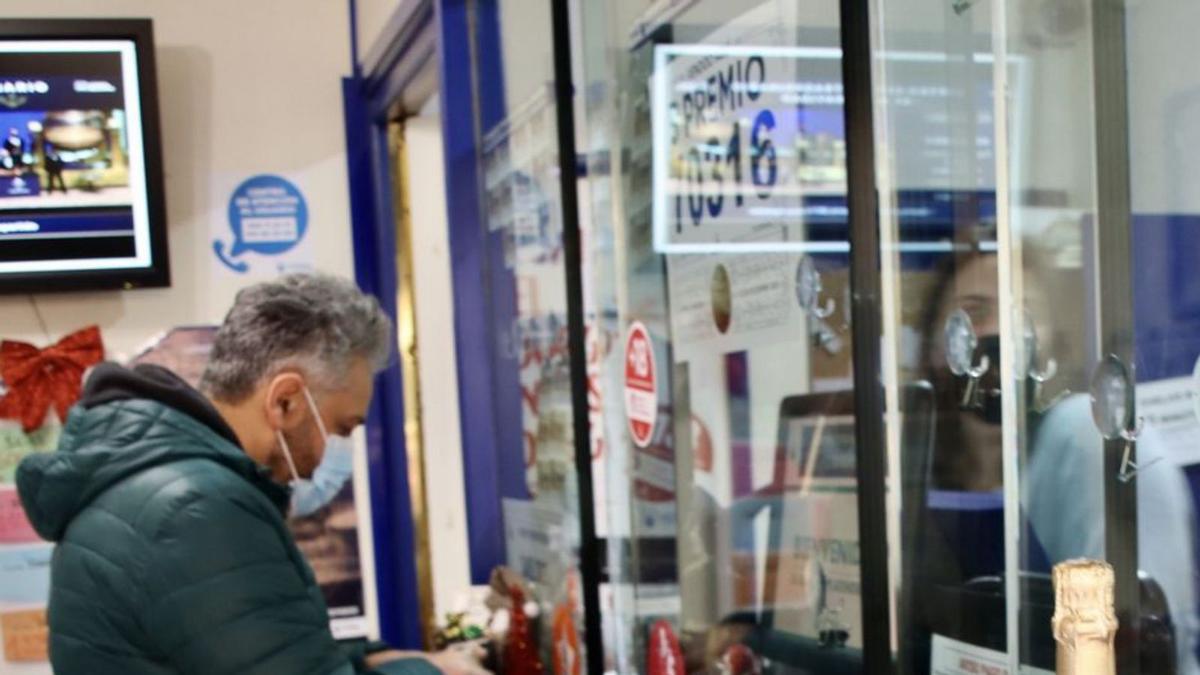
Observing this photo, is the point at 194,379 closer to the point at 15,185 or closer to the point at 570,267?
the point at 15,185

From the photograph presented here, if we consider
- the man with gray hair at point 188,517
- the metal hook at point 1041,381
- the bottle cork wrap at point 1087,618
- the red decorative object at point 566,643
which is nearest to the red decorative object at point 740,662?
the red decorative object at point 566,643

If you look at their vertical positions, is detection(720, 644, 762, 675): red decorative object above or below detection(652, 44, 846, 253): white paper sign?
below

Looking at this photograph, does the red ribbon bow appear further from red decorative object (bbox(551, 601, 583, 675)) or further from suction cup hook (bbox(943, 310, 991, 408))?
suction cup hook (bbox(943, 310, 991, 408))

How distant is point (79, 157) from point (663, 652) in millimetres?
2197

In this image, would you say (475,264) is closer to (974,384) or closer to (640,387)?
(640,387)

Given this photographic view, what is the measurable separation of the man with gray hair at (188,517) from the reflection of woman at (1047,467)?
2.79 ft

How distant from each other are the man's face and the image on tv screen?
1.63 metres

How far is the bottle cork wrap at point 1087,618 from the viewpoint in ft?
2.62

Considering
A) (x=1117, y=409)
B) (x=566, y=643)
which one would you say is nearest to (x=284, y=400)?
(x=566, y=643)

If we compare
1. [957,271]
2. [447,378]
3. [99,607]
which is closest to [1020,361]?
[957,271]

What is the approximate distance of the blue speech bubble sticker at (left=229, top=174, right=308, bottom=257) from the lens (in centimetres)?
348

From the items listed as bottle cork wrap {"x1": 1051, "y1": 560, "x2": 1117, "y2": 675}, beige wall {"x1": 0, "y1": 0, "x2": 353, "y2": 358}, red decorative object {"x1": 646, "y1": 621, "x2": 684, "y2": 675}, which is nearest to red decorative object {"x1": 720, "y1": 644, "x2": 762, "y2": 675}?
red decorative object {"x1": 646, "y1": 621, "x2": 684, "y2": 675}

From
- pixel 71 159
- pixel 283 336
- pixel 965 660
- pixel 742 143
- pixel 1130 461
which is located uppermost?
pixel 71 159

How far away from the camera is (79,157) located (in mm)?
3250
